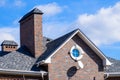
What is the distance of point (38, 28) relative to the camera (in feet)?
107

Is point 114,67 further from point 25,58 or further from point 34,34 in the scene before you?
point 25,58

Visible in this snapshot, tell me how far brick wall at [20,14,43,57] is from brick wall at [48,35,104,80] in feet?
7.47

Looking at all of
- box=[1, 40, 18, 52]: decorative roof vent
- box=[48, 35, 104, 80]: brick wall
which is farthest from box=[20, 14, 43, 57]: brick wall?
box=[1, 40, 18, 52]: decorative roof vent

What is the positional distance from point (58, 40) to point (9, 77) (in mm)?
5381

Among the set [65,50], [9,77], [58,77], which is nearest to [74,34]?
[65,50]

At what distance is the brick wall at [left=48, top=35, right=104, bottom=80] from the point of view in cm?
3003

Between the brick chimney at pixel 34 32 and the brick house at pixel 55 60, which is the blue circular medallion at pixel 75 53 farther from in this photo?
the brick chimney at pixel 34 32

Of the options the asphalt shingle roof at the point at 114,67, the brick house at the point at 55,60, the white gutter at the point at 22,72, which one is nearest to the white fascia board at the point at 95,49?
the brick house at the point at 55,60

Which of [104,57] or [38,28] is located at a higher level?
[38,28]

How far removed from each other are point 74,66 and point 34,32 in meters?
4.19

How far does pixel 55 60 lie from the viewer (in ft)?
98.6

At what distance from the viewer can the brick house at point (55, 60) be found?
29.6 m

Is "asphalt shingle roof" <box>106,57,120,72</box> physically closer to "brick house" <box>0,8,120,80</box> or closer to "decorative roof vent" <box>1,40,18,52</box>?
"brick house" <box>0,8,120,80</box>

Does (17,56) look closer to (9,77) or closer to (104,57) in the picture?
(9,77)
